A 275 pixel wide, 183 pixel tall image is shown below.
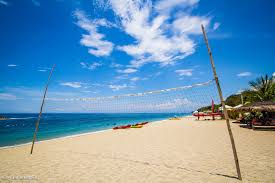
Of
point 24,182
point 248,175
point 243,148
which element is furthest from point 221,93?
point 24,182

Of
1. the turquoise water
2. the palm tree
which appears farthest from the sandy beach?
the palm tree

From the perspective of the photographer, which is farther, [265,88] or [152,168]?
[265,88]

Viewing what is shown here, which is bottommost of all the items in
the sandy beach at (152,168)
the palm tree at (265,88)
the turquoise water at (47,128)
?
the sandy beach at (152,168)

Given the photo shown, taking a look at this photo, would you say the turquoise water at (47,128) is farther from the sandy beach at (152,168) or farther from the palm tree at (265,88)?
the palm tree at (265,88)

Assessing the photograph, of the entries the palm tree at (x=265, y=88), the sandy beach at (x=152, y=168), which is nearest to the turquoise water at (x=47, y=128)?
the sandy beach at (x=152, y=168)

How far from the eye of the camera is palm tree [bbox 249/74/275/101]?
24.4 metres

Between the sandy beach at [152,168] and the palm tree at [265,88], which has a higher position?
the palm tree at [265,88]

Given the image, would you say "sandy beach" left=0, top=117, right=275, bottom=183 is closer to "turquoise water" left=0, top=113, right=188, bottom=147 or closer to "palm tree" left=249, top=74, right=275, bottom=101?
"turquoise water" left=0, top=113, right=188, bottom=147

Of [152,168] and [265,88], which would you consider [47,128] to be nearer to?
[152,168]

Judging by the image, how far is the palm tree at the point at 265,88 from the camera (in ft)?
80.2

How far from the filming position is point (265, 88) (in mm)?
24969

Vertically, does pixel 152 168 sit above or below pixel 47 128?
below

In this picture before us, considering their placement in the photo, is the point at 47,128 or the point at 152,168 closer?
the point at 152,168

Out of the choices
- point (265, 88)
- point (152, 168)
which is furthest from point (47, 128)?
point (265, 88)
